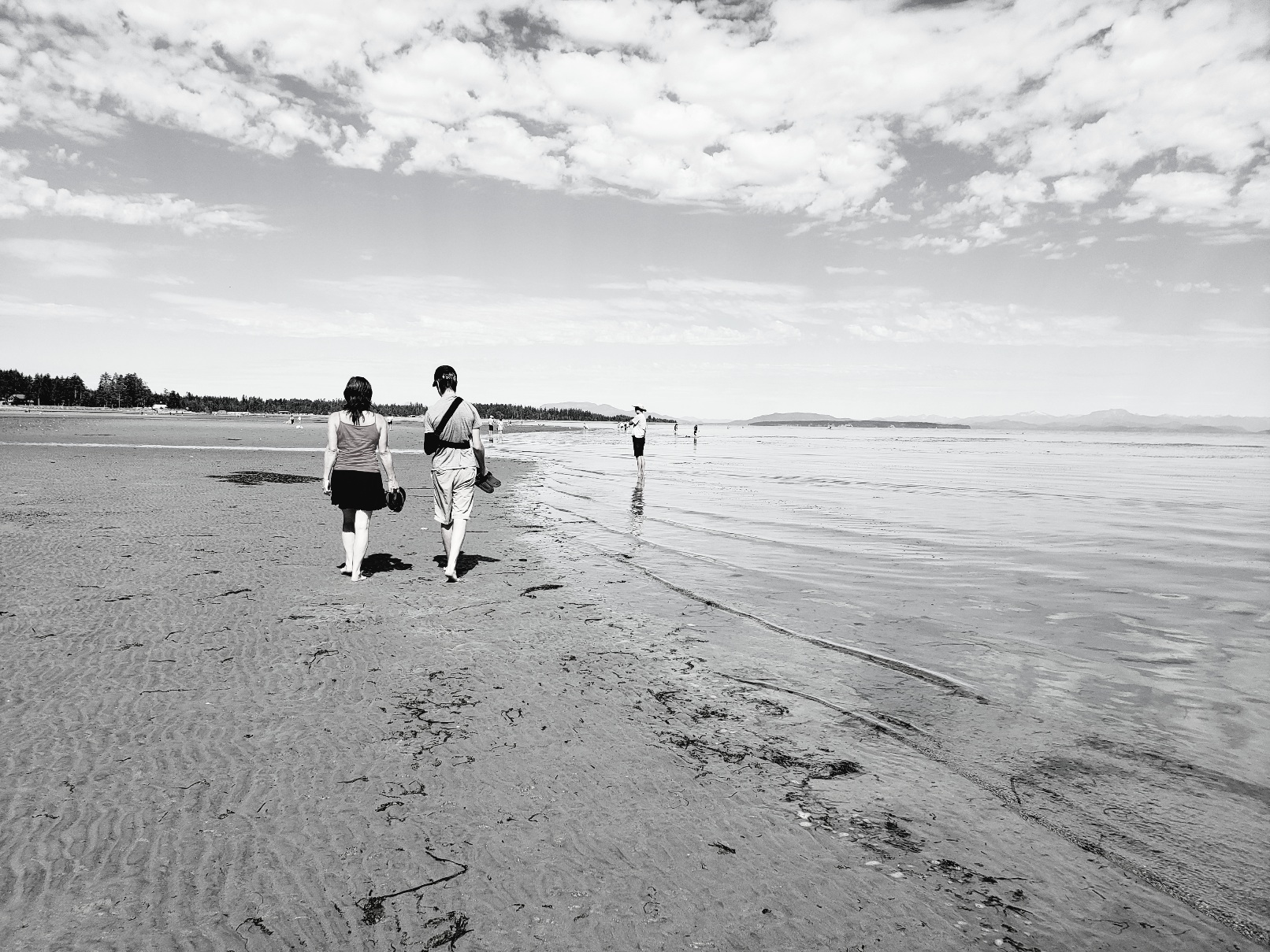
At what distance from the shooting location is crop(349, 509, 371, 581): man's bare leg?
7898mm

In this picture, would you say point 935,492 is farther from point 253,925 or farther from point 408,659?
point 253,925

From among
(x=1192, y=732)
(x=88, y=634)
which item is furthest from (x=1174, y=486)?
(x=88, y=634)

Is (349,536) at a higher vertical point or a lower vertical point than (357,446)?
lower

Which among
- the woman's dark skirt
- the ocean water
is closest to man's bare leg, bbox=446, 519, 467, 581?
the woman's dark skirt

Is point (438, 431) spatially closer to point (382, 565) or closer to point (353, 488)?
point (353, 488)

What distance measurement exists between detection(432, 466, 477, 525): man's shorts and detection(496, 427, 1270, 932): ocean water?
253cm

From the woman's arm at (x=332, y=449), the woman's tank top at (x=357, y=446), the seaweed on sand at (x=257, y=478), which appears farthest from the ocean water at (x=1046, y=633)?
the seaweed on sand at (x=257, y=478)

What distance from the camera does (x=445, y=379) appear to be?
25.6 ft

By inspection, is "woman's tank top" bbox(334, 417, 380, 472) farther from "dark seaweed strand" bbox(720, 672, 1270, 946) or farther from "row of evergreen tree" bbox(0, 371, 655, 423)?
"row of evergreen tree" bbox(0, 371, 655, 423)

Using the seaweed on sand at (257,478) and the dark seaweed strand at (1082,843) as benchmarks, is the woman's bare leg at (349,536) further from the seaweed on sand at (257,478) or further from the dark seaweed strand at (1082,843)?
the seaweed on sand at (257,478)

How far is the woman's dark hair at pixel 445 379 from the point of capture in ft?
25.6

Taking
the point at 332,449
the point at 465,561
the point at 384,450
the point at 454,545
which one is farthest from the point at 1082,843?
the point at 465,561

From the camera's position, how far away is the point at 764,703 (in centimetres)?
479

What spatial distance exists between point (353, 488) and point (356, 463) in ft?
0.90
